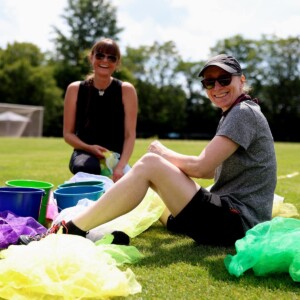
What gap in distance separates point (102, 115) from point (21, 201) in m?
1.91

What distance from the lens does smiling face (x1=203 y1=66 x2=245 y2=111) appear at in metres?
3.53

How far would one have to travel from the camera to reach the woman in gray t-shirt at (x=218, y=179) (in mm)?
3314

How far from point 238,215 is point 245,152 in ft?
1.56

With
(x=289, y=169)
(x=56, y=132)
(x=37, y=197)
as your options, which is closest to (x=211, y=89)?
(x=37, y=197)

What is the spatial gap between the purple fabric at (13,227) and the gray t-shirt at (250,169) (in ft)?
4.95

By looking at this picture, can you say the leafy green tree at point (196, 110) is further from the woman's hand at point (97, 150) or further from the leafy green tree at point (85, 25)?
the woman's hand at point (97, 150)

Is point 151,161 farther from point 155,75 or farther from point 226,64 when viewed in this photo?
point 155,75

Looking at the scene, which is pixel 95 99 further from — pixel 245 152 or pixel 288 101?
pixel 288 101

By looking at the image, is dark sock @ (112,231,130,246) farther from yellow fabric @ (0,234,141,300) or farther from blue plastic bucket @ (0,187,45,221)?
blue plastic bucket @ (0,187,45,221)

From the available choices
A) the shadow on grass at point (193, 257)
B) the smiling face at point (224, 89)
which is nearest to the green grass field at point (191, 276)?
the shadow on grass at point (193, 257)

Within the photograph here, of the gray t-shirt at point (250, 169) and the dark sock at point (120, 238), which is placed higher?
the gray t-shirt at point (250, 169)

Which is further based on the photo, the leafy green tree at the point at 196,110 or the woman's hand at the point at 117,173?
the leafy green tree at the point at 196,110

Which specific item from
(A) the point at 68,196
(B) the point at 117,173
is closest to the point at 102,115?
(B) the point at 117,173

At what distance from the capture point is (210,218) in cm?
335
